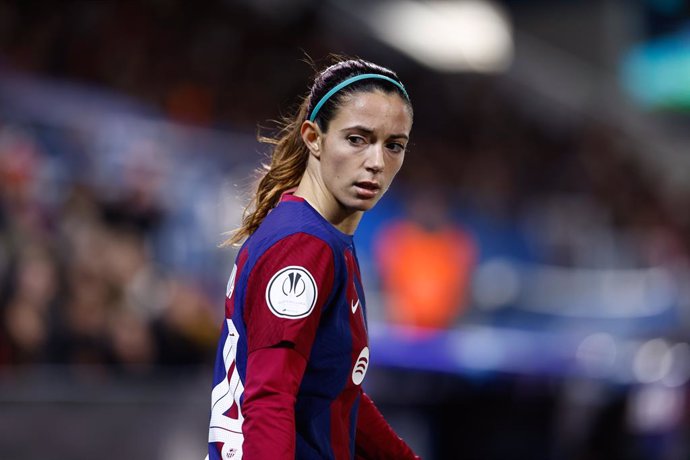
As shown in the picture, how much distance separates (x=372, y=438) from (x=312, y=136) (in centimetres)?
84

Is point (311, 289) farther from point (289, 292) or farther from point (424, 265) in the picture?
point (424, 265)

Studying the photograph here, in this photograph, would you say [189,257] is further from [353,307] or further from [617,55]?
[617,55]

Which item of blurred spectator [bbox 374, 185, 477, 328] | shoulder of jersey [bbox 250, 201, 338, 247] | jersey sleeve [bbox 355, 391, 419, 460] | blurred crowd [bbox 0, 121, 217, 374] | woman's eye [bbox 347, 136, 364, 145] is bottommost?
jersey sleeve [bbox 355, 391, 419, 460]

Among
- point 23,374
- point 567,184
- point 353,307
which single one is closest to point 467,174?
point 567,184

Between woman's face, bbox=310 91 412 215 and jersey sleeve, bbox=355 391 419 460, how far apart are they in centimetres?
64

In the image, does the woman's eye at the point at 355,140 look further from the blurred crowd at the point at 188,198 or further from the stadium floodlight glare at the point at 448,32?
the stadium floodlight glare at the point at 448,32

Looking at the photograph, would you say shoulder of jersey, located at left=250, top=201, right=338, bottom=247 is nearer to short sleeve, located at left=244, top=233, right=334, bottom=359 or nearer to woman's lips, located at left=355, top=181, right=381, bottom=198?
short sleeve, located at left=244, top=233, right=334, bottom=359

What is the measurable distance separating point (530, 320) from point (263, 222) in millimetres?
8304

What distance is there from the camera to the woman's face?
2.56m

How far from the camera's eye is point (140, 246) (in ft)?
22.7

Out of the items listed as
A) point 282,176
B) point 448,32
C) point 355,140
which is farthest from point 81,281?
point 448,32

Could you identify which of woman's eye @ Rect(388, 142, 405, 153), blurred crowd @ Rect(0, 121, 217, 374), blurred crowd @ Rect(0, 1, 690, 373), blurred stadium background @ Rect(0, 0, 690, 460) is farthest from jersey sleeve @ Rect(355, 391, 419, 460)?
blurred crowd @ Rect(0, 121, 217, 374)

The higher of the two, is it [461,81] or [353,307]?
[461,81]

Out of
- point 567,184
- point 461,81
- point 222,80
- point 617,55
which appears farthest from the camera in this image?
point 617,55
